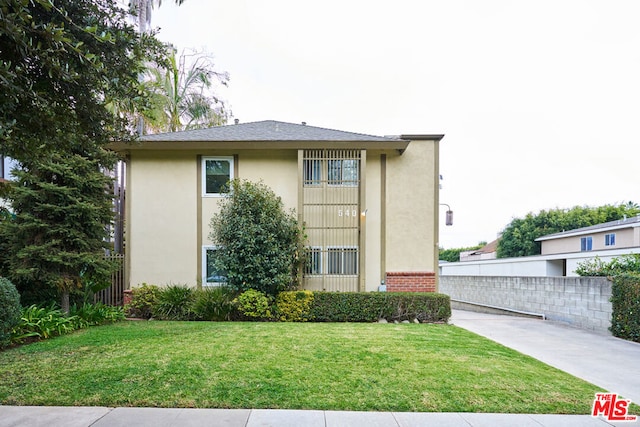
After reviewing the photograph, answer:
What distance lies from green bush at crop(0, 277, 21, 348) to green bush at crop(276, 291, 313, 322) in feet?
17.0

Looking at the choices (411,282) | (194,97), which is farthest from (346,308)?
(194,97)

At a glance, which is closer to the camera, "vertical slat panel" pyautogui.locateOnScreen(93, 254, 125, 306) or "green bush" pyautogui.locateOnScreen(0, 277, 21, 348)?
"green bush" pyautogui.locateOnScreen(0, 277, 21, 348)

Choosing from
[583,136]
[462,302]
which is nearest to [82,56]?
[462,302]

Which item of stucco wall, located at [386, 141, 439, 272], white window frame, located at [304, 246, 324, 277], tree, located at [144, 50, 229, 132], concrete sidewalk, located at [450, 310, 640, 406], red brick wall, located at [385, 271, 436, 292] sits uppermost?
tree, located at [144, 50, 229, 132]

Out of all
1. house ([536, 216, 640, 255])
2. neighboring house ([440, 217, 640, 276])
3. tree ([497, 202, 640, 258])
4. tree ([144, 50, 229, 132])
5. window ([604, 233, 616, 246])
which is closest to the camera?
neighboring house ([440, 217, 640, 276])

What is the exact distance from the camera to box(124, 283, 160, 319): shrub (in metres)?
9.41

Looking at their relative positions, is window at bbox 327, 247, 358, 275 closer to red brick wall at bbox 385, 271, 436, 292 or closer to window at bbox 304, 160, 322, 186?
red brick wall at bbox 385, 271, 436, 292

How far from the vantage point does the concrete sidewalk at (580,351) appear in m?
4.95

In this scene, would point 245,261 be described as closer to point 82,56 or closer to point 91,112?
point 91,112

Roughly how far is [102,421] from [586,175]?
41.3m

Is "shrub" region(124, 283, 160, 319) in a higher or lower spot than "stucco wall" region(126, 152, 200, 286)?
lower

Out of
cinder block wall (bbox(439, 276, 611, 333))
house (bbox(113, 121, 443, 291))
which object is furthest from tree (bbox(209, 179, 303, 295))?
cinder block wall (bbox(439, 276, 611, 333))

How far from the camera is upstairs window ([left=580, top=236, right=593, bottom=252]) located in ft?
65.3

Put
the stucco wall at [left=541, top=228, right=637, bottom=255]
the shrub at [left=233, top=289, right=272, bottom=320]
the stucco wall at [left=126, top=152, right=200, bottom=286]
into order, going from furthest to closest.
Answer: the stucco wall at [left=541, top=228, right=637, bottom=255]
the stucco wall at [left=126, top=152, right=200, bottom=286]
the shrub at [left=233, top=289, right=272, bottom=320]
